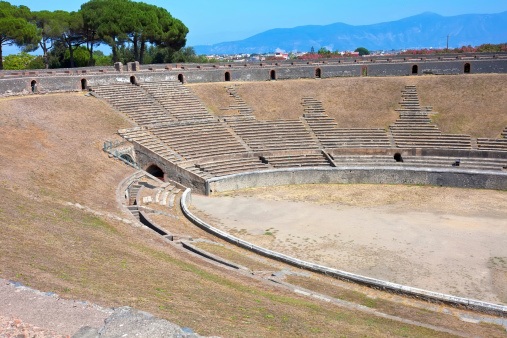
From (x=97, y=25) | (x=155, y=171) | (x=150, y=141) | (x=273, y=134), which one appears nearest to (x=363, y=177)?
(x=273, y=134)

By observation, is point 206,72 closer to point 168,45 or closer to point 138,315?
point 168,45

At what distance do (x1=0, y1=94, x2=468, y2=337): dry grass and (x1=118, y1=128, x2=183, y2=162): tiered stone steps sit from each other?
26.6 ft

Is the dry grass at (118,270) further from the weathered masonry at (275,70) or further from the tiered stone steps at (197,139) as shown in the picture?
the weathered masonry at (275,70)

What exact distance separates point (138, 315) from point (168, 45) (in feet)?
155

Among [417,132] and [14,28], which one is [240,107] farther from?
[14,28]

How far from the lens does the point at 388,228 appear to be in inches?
920

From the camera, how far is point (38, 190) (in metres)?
20.4

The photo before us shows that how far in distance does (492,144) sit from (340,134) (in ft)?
36.0

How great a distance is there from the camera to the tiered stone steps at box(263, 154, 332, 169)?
113ft

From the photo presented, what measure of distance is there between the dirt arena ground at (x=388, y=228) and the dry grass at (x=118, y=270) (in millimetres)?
4869

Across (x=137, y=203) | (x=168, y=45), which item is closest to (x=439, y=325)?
(x=137, y=203)

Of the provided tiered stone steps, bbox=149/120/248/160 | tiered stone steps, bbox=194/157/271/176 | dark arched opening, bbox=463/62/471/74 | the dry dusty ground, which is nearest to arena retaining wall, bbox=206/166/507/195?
tiered stone steps, bbox=194/157/271/176

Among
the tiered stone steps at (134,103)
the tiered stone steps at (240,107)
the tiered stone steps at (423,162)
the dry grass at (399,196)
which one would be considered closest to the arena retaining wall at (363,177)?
the dry grass at (399,196)

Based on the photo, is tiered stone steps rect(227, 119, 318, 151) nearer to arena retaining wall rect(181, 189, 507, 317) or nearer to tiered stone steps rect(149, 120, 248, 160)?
tiered stone steps rect(149, 120, 248, 160)
